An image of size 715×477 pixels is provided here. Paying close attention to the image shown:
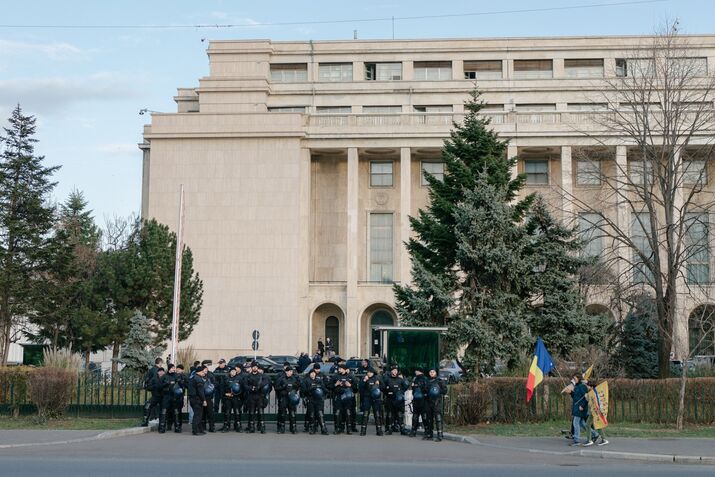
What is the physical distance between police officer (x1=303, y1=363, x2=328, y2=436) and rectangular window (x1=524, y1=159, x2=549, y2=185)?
41.7m

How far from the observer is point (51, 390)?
80.8ft

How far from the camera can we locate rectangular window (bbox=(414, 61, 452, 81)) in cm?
6738

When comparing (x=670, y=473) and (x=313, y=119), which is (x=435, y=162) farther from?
(x=670, y=473)

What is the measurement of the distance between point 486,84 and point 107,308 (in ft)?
115

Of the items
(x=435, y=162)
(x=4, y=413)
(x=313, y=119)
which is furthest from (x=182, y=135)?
(x=4, y=413)

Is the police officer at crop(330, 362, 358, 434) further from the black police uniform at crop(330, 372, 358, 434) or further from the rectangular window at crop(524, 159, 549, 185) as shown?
the rectangular window at crop(524, 159, 549, 185)

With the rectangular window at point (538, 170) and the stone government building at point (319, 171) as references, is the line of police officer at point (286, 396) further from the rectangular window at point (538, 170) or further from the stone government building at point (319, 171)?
the rectangular window at point (538, 170)

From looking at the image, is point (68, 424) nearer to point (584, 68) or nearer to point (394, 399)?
point (394, 399)

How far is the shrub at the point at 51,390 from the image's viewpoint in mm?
24516

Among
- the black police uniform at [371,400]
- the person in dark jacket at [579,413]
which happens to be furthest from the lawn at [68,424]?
the person in dark jacket at [579,413]

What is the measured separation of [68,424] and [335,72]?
47.4 meters

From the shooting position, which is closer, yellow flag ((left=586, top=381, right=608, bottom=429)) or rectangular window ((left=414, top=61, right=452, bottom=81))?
Result: yellow flag ((left=586, top=381, right=608, bottom=429))

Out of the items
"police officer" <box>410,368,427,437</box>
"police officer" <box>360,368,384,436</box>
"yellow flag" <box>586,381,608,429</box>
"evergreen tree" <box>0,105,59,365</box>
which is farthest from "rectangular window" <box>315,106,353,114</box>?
"yellow flag" <box>586,381,608,429</box>

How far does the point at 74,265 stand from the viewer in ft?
140
